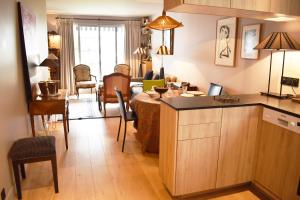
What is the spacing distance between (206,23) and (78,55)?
5028 mm

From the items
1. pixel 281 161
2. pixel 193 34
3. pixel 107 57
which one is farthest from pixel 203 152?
pixel 107 57

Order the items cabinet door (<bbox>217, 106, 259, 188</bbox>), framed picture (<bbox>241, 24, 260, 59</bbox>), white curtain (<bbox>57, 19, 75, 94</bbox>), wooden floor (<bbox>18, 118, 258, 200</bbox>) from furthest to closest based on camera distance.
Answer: white curtain (<bbox>57, 19, 75, 94</bbox>) → framed picture (<bbox>241, 24, 260, 59</bbox>) → wooden floor (<bbox>18, 118, 258, 200</bbox>) → cabinet door (<bbox>217, 106, 259, 188</bbox>)

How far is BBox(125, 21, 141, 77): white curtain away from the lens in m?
8.09

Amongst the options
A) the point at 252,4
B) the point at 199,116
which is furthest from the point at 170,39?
the point at 199,116

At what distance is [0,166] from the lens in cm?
210

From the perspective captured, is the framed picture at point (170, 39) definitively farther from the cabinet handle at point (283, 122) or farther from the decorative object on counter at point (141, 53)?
the cabinet handle at point (283, 122)

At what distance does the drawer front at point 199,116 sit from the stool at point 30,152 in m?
1.33

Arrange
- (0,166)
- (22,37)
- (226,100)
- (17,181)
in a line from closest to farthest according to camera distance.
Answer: (0,166)
(17,181)
(226,100)
(22,37)

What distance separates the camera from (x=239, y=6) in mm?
2160

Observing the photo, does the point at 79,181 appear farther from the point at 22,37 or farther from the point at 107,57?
the point at 107,57

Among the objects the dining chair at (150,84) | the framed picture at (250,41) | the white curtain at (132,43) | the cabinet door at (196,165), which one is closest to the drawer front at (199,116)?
the cabinet door at (196,165)

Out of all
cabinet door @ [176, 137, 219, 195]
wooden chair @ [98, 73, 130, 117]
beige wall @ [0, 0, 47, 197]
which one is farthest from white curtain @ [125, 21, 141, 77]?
cabinet door @ [176, 137, 219, 195]

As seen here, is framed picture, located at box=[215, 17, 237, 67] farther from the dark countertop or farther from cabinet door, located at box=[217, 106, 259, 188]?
cabinet door, located at box=[217, 106, 259, 188]

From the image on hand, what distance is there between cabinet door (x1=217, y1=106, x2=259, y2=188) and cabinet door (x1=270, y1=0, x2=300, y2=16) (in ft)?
3.16
